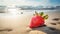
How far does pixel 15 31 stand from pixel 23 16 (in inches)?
7.8

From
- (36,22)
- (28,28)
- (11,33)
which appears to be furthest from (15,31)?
(36,22)

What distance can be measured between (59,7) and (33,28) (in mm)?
408

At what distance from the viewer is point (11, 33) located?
1222mm

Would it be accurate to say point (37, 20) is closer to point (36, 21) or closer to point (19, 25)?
point (36, 21)

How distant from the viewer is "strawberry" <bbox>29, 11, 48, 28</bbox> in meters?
1.26

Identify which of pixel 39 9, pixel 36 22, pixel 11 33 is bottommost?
pixel 11 33

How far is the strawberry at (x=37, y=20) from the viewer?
4.12ft

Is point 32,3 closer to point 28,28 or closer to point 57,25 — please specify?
point 28,28

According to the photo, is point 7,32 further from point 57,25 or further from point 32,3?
point 57,25

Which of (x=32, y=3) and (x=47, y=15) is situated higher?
(x=32, y=3)

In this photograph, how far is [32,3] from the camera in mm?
1273

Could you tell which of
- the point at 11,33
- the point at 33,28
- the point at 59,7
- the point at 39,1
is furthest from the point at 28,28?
the point at 59,7

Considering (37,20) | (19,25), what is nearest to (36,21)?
(37,20)

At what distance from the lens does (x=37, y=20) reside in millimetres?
1265
